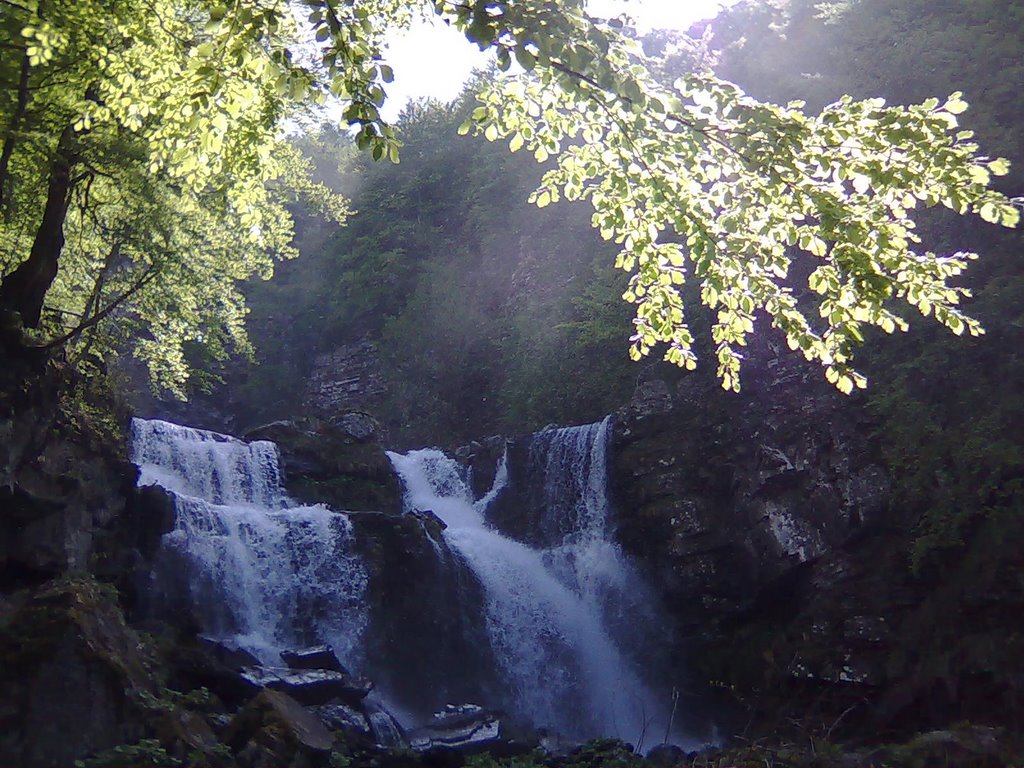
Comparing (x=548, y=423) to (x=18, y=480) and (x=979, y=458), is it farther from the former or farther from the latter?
(x=18, y=480)

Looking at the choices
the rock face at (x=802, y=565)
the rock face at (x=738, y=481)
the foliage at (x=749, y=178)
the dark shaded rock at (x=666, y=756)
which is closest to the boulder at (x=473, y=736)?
the dark shaded rock at (x=666, y=756)

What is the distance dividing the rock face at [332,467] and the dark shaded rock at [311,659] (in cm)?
709

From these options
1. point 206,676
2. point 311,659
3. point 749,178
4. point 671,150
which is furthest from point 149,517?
point 749,178

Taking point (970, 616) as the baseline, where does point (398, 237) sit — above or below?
above

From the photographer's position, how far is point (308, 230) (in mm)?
41875

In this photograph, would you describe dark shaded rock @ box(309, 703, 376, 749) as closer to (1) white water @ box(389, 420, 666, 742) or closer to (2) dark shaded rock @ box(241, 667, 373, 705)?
(2) dark shaded rock @ box(241, 667, 373, 705)

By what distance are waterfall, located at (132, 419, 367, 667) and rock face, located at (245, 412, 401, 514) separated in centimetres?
301

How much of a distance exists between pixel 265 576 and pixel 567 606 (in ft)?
21.1

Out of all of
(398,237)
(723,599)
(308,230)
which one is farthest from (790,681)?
(308,230)

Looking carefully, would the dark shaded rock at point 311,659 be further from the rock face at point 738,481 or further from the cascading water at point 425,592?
the rock face at point 738,481

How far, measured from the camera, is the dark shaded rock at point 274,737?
8.40 meters

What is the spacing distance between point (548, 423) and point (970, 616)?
13.8m

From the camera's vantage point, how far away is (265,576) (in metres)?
15.7

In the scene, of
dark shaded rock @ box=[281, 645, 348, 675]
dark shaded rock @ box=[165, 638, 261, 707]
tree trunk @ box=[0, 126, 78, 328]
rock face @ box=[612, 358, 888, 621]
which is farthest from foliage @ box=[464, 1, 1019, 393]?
rock face @ box=[612, 358, 888, 621]
